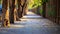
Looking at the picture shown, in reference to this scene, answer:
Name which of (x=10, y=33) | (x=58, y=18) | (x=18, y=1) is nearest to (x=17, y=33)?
(x=10, y=33)

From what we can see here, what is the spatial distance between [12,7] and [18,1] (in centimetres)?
631

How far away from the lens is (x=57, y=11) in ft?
70.5

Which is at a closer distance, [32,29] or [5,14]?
[32,29]

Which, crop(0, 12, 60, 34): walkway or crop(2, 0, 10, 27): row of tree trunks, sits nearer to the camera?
crop(0, 12, 60, 34): walkway

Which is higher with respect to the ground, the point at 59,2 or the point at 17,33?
the point at 59,2

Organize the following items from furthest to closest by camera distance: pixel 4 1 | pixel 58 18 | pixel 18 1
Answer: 1. pixel 18 1
2. pixel 58 18
3. pixel 4 1

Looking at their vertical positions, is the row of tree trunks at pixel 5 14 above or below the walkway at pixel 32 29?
above

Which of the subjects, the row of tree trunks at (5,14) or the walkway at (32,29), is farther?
the row of tree trunks at (5,14)

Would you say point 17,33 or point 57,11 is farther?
point 57,11

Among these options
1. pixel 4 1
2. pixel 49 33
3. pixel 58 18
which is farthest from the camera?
pixel 58 18

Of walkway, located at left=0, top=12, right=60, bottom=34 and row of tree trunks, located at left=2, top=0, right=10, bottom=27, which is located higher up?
row of tree trunks, located at left=2, top=0, right=10, bottom=27

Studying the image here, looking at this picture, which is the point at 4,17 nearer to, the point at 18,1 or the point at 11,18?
the point at 11,18

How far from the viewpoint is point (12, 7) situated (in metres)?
22.0

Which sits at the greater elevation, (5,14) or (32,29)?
(5,14)
